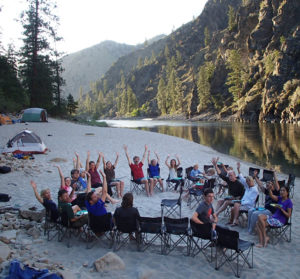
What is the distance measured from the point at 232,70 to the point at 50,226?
90.3 meters

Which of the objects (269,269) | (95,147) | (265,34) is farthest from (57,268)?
(265,34)

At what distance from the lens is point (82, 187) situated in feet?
28.8

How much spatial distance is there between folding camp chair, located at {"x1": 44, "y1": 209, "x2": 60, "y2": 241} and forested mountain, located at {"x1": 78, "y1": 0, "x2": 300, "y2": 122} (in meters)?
50.0

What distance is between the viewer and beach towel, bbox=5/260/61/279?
375 centimetres

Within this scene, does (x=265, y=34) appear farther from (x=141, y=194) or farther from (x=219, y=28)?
(x=219, y=28)

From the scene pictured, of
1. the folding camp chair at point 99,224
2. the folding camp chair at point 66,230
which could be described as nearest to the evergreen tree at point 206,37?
the folding camp chair at point 66,230

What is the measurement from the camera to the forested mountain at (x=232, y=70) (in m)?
56.8

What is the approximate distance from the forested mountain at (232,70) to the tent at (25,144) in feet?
148

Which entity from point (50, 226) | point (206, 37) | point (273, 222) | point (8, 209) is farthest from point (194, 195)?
point (206, 37)

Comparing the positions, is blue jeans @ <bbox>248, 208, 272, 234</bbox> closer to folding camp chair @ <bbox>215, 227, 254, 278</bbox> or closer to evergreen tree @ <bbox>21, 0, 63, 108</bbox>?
folding camp chair @ <bbox>215, 227, 254, 278</bbox>

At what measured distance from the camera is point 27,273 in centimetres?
384

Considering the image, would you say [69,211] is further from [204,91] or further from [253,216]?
[204,91]

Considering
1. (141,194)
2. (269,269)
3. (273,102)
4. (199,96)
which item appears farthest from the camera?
(199,96)

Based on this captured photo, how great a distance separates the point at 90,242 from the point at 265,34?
80215mm
